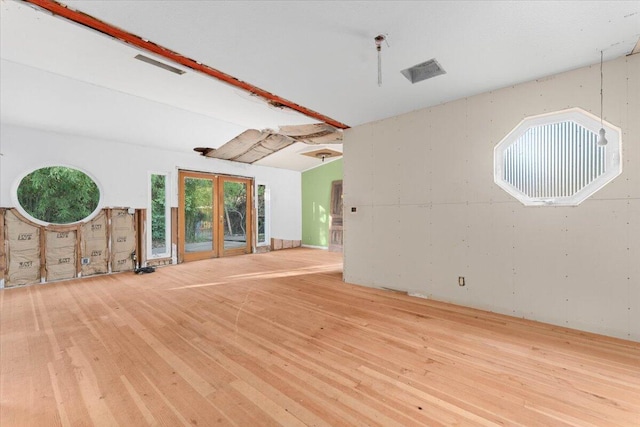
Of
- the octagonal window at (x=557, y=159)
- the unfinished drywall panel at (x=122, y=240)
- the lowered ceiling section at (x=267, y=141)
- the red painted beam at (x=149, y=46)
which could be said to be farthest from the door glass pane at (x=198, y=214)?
the octagonal window at (x=557, y=159)

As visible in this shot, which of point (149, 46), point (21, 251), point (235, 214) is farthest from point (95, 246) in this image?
point (149, 46)

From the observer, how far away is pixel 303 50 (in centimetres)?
242

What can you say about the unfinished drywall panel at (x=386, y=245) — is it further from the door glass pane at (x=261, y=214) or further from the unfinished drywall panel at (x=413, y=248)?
the door glass pane at (x=261, y=214)

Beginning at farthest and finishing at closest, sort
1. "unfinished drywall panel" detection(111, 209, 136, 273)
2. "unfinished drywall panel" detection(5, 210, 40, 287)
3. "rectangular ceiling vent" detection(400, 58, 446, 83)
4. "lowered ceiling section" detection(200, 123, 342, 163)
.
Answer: "unfinished drywall panel" detection(111, 209, 136, 273) → "lowered ceiling section" detection(200, 123, 342, 163) → "unfinished drywall panel" detection(5, 210, 40, 287) → "rectangular ceiling vent" detection(400, 58, 446, 83)

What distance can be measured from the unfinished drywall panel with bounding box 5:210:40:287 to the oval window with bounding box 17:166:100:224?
22cm

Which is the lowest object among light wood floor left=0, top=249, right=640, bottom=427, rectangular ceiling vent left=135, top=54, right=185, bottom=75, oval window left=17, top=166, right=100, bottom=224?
light wood floor left=0, top=249, right=640, bottom=427

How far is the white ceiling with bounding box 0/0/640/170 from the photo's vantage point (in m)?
1.95

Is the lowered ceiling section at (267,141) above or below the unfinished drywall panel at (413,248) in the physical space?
above

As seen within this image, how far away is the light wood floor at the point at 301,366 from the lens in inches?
62.4

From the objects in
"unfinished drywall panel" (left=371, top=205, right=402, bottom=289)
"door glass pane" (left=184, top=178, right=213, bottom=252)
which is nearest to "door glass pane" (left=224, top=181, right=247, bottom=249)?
"door glass pane" (left=184, top=178, right=213, bottom=252)

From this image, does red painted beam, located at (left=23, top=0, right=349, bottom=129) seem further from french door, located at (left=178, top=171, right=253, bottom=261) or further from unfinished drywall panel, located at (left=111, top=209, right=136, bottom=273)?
unfinished drywall panel, located at (left=111, top=209, right=136, bottom=273)

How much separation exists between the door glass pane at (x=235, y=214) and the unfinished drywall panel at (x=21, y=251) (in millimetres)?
3646

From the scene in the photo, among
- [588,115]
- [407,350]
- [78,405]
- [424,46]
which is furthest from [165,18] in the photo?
[588,115]

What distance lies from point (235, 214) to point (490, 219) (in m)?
6.34
